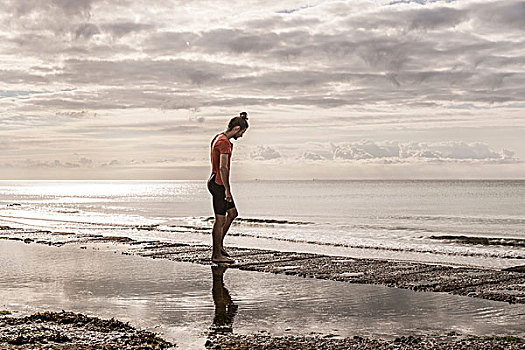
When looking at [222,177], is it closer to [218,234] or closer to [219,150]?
[219,150]

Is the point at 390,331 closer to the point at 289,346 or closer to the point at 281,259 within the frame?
the point at 289,346

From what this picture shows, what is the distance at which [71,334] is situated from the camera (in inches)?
208

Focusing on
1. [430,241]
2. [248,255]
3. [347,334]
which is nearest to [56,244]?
[248,255]

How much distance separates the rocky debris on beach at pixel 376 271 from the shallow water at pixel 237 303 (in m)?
0.41

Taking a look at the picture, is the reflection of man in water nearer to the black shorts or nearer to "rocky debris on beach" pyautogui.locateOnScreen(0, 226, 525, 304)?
"rocky debris on beach" pyautogui.locateOnScreen(0, 226, 525, 304)

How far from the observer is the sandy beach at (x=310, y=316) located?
5.04 metres

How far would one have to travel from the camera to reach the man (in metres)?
9.91

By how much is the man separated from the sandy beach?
0.48 m

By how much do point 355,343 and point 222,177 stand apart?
17.3 feet

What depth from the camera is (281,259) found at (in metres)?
10.5

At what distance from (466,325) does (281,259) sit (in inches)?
198

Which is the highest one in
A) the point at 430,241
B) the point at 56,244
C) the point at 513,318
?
the point at 513,318

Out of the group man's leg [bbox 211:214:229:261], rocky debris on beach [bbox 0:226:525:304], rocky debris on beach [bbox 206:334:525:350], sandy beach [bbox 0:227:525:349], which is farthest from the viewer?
man's leg [bbox 211:214:229:261]

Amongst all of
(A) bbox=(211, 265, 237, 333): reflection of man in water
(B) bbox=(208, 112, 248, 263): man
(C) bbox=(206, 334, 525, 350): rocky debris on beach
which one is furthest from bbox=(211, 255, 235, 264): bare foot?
(C) bbox=(206, 334, 525, 350): rocky debris on beach
